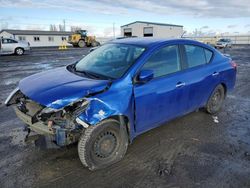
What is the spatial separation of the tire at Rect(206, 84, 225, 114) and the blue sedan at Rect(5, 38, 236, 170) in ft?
1.80

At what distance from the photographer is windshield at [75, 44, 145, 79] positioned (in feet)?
11.3

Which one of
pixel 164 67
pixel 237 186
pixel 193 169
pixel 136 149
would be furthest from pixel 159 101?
pixel 237 186

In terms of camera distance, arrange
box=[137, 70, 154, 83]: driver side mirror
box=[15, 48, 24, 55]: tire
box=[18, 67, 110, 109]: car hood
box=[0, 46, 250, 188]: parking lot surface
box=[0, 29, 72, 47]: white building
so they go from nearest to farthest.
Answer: box=[18, 67, 110, 109]: car hood < box=[0, 46, 250, 188]: parking lot surface < box=[137, 70, 154, 83]: driver side mirror < box=[15, 48, 24, 55]: tire < box=[0, 29, 72, 47]: white building

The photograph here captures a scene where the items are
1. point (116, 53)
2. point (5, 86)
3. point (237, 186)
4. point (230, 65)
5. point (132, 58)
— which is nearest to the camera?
point (237, 186)

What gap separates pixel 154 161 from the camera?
10.9 ft

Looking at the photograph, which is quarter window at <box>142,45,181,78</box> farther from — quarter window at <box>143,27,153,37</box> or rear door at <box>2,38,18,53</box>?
quarter window at <box>143,27,153,37</box>

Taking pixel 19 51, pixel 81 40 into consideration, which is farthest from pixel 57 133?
pixel 81 40

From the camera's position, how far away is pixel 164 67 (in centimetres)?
372

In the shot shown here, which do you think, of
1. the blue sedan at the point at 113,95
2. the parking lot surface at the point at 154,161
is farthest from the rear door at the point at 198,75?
the parking lot surface at the point at 154,161

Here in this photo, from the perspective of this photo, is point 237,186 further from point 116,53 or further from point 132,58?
point 116,53

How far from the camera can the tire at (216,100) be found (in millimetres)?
4981

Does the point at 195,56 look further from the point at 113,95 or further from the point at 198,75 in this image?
the point at 113,95

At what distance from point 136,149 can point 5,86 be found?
651cm

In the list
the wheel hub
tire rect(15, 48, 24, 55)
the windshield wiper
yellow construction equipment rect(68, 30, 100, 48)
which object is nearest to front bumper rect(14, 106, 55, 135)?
the wheel hub
